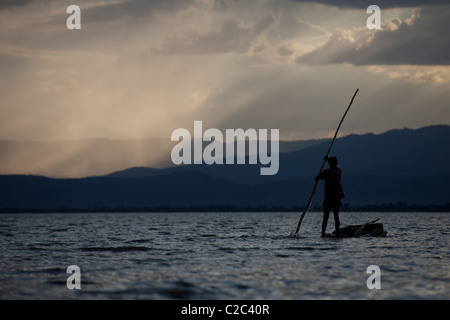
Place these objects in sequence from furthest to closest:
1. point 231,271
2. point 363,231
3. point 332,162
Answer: point 363,231 < point 332,162 < point 231,271

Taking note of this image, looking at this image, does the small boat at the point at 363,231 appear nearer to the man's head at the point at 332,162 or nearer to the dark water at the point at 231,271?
the man's head at the point at 332,162

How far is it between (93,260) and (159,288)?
4844 mm

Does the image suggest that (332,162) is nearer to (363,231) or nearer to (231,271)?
(363,231)

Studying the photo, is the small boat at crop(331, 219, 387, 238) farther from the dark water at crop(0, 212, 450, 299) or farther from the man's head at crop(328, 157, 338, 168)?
the dark water at crop(0, 212, 450, 299)

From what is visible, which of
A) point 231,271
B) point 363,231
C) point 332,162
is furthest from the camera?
point 363,231

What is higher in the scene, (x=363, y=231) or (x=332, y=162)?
(x=332, y=162)

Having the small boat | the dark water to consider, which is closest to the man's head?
the small boat

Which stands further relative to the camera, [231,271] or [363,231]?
[363,231]

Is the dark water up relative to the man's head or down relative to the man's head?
down

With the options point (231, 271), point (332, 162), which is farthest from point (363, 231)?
point (231, 271)

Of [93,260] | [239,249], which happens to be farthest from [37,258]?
[239,249]

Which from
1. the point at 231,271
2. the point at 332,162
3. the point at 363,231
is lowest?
the point at 231,271
